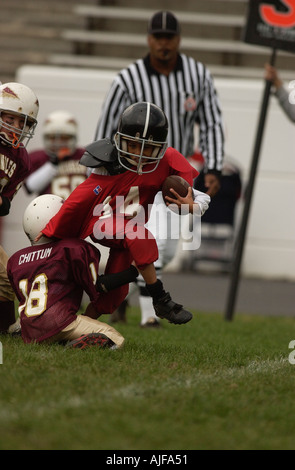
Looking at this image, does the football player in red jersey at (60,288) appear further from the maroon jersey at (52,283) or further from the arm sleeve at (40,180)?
the arm sleeve at (40,180)

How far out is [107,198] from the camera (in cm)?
427

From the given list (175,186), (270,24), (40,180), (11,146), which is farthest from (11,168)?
(270,24)

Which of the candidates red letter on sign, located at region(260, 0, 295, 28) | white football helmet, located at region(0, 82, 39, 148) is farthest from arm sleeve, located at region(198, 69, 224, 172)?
white football helmet, located at region(0, 82, 39, 148)

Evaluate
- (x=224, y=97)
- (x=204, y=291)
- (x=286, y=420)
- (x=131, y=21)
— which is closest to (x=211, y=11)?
(x=131, y=21)

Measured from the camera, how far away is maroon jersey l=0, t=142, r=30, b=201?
4555 millimetres

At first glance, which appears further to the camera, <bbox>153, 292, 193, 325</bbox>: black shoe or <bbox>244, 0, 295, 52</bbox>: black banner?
<bbox>244, 0, 295, 52</bbox>: black banner

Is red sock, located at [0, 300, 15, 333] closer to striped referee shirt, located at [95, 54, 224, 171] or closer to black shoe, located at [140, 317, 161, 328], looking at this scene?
black shoe, located at [140, 317, 161, 328]

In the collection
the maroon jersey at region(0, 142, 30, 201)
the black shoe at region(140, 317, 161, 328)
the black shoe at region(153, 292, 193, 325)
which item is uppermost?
the maroon jersey at region(0, 142, 30, 201)

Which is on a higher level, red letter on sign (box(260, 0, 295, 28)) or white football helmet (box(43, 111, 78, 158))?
red letter on sign (box(260, 0, 295, 28))

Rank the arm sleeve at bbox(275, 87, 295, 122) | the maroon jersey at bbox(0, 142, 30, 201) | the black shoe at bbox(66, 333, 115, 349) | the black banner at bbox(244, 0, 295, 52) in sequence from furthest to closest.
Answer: the black banner at bbox(244, 0, 295, 52) → the arm sleeve at bbox(275, 87, 295, 122) → the maroon jersey at bbox(0, 142, 30, 201) → the black shoe at bbox(66, 333, 115, 349)

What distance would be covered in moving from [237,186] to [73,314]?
19.8 feet

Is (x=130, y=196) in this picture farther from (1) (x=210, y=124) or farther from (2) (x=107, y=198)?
(1) (x=210, y=124)

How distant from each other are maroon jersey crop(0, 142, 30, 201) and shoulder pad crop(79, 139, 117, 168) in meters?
0.51
